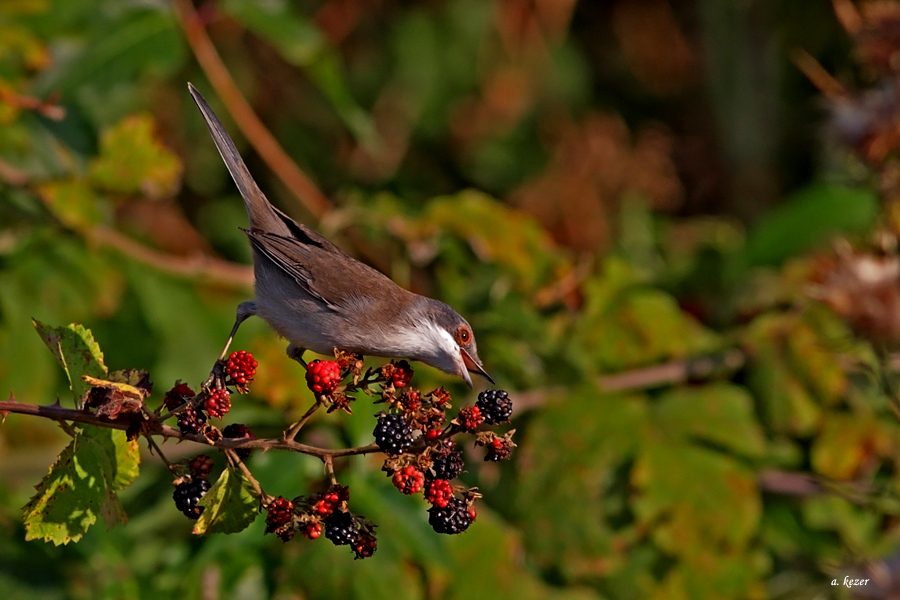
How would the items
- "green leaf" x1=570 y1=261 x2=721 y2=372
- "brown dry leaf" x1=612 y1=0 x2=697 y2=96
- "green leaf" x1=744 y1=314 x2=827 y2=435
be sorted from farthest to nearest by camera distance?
"brown dry leaf" x1=612 y1=0 x2=697 y2=96
"green leaf" x1=570 y1=261 x2=721 y2=372
"green leaf" x1=744 y1=314 x2=827 y2=435

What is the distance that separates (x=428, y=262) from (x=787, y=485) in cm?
216

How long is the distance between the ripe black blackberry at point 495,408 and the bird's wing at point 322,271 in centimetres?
103

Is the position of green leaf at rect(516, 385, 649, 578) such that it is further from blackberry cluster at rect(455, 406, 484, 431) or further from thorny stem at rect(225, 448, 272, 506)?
thorny stem at rect(225, 448, 272, 506)

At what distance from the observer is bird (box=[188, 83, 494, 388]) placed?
324 centimetres

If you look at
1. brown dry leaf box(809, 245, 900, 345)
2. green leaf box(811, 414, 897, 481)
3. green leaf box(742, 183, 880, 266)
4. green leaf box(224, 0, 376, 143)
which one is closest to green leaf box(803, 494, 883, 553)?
green leaf box(811, 414, 897, 481)

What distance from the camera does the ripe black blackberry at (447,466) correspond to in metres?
2.26

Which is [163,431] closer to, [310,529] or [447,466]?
[310,529]

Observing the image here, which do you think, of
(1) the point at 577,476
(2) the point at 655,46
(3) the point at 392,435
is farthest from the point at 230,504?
(2) the point at 655,46

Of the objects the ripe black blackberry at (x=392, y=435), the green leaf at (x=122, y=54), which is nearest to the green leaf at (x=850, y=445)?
the ripe black blackberry at (x=392, y=435)

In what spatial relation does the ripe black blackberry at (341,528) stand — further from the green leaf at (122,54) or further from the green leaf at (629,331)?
the green leaf at (122,54)

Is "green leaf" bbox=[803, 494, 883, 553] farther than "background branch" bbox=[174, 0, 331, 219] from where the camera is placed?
No

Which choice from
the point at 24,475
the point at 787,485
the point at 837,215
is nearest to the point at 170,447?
the point at 24,475

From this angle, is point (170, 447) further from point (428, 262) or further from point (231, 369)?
point (231, 369)

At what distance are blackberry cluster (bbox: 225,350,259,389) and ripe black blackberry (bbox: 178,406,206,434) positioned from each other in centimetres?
13
